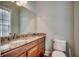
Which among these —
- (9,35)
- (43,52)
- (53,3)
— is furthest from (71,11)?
(9,35)

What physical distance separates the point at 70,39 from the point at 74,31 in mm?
139

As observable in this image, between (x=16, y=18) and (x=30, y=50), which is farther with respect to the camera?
(x=16, y=18)

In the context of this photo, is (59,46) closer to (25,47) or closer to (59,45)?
(59,45)

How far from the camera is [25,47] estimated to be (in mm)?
1337

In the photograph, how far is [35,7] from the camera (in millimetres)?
1708

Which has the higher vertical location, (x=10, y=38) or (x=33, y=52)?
(x=10, y=38)

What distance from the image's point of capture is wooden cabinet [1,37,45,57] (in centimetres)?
112

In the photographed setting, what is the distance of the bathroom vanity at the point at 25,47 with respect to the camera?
109 cm

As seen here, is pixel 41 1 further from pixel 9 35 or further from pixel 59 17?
pixel 9 35

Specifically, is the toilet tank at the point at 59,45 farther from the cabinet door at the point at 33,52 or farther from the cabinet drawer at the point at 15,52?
the cabinet drawer at the point at 15,52

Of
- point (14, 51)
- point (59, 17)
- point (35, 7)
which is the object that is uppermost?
point (35, 7)

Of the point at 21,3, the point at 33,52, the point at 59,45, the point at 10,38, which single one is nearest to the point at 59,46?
the point at 59,45

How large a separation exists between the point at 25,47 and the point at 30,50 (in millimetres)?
181

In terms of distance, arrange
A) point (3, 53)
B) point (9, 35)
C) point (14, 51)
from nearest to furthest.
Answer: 1. point (3, 53)
2. point (14, 51)
3. point (9, 35)
